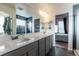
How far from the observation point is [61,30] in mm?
1801

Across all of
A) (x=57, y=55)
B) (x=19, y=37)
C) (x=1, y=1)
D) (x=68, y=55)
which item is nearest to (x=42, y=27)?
(x=19, y=37)

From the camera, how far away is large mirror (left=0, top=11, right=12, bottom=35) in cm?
157

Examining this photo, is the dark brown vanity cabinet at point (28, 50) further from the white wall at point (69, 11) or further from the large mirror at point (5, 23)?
the white wall at point (69, 11)

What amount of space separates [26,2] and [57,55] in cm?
114

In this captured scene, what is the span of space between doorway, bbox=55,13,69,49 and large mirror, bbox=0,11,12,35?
2.80 feet

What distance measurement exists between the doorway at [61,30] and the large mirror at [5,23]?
2.80 ft

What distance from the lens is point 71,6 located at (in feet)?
5.79

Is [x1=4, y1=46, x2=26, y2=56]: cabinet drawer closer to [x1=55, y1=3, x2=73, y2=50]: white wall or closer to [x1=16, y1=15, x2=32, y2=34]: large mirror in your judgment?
[x1=16, y1=15, x2=32, y2=34]: large mirror

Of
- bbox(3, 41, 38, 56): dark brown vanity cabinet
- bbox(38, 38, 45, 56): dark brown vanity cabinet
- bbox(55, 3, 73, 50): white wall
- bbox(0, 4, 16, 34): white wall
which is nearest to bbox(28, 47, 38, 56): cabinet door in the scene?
bbox(3, 41, 38, 56): dark brown vanity cabinet

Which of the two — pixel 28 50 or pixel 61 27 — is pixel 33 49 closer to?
pixel 28 50

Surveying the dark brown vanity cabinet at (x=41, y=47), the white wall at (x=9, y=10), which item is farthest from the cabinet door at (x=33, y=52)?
the white wall at (x=9, y=10)

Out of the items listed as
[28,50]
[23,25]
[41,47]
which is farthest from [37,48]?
[23,25]

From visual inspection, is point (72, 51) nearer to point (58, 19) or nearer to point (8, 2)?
point (58, 19)

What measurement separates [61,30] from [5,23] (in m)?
1.01
